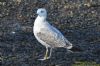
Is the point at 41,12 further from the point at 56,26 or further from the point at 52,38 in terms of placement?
the point at 56,26

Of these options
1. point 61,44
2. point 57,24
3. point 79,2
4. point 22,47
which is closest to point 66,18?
point 57,24

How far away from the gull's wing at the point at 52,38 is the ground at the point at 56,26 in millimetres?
442

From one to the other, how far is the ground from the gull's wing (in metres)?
0.44

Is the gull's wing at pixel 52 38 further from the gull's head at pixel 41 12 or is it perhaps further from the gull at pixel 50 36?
the gull's head at pixel 41 12

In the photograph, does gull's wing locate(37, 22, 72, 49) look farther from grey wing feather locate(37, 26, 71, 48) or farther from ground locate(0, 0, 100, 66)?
ground locate(0, 0, 100, 66)

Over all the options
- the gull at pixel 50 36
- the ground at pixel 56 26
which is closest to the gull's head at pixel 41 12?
the gull at pixel 50 36

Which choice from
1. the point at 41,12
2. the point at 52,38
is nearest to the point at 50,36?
the point at 52,38

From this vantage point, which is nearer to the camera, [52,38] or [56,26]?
[52,38]

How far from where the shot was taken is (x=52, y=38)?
892cm

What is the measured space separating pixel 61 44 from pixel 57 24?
3.31 metres

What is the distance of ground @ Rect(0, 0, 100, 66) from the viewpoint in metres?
9.30

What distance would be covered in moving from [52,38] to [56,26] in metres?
3.04

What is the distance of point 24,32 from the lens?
11211 mm

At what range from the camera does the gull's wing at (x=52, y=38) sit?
8844 mm
